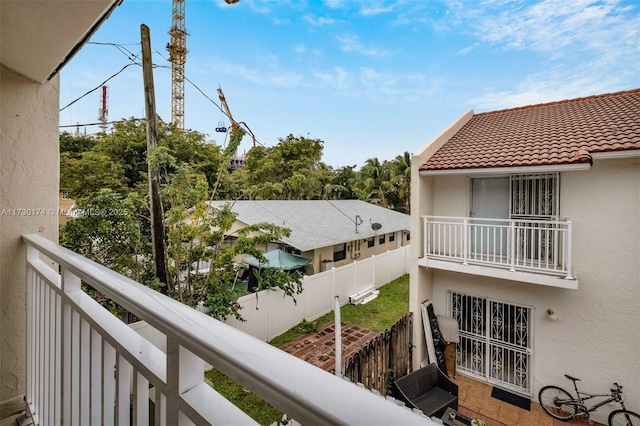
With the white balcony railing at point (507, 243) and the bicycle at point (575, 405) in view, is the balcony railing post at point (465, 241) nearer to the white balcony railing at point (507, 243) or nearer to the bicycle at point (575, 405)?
the white balcony railing at point (507, 243)

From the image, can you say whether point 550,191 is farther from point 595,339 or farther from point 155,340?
point 155,340

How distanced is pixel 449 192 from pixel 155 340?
698cm

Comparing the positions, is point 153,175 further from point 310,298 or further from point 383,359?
point 310,298

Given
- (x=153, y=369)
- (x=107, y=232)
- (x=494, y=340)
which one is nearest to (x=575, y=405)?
(x=494, y=340)

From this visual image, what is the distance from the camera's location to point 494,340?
6.89 meters

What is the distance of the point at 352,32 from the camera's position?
33.4 ft

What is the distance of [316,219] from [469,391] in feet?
31.7

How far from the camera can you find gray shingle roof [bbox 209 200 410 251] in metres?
11.9

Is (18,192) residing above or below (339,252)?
above

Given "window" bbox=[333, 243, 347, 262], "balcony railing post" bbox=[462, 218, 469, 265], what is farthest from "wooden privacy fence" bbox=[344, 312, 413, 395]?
"window" bbox=[333, 243, 347, 262]

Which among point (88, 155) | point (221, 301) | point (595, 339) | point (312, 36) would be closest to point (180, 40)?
point (88, 155)

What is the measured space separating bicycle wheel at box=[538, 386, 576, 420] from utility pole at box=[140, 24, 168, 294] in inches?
307

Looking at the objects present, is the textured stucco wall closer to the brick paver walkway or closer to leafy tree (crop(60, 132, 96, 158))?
the brick paver walkway

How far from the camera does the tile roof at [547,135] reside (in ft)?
18.7
